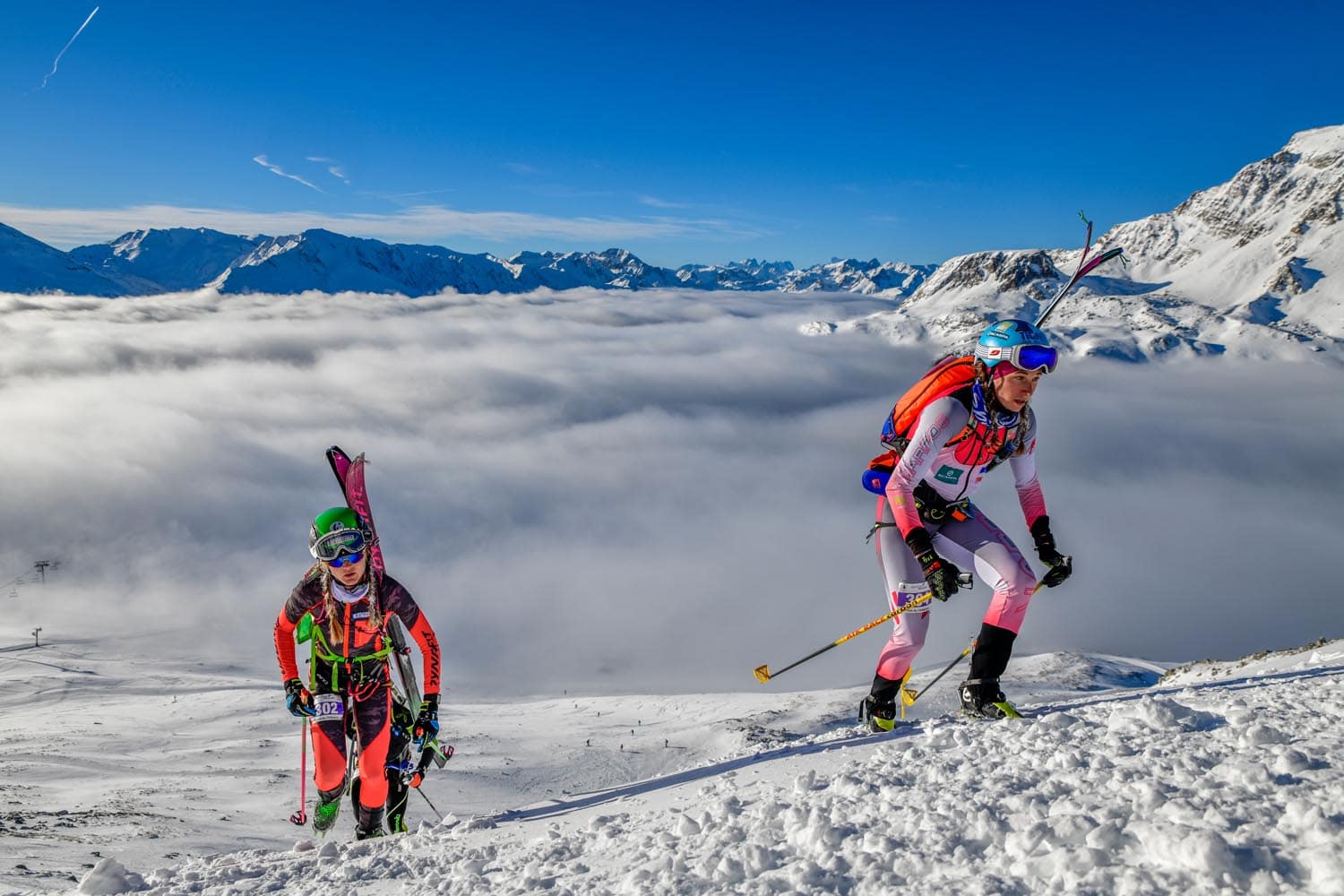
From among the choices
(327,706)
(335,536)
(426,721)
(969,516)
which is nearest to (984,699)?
(969,516)

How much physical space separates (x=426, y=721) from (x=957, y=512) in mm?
5815

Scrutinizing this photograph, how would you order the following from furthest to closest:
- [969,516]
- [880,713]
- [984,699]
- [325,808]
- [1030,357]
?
[325,808] → [880,713] → [969,516] → [984,699] → [1030,357]

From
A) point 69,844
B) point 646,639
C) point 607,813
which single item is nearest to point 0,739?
point 69,844

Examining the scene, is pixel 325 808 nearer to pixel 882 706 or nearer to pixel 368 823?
pixel 368 823

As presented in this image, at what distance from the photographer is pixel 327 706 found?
7.90 m

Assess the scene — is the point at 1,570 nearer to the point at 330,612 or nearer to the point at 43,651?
the point at 43,651

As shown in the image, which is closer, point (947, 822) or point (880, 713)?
point (947, 822)

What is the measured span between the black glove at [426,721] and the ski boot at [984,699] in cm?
533

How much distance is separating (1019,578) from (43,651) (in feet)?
381

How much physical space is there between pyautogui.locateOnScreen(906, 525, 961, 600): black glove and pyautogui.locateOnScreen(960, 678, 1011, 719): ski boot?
849 mm

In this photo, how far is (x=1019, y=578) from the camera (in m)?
6.75

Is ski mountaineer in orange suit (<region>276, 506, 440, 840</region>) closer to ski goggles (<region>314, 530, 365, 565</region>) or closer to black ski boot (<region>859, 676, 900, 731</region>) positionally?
ski goggles (<region>314, 530, 365, 565</region>)

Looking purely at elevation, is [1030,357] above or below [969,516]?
above

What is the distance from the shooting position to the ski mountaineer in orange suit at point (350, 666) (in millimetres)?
7773
